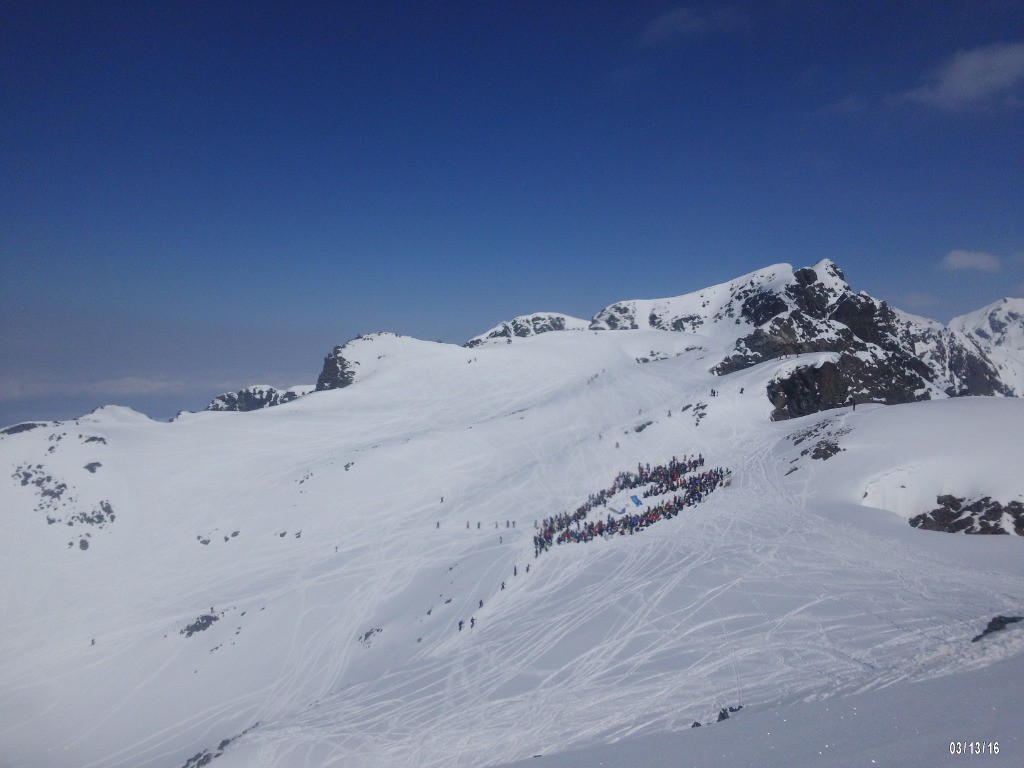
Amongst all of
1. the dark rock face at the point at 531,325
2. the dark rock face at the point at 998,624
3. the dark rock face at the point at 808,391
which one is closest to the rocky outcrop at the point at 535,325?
the dark rock face at the point at 531,325

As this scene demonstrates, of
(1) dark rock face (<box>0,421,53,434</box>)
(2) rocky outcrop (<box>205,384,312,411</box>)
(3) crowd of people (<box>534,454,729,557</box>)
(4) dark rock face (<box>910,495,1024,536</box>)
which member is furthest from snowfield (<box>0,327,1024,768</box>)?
(2) rocky outcrop (<box>205,384,312,411</box>)

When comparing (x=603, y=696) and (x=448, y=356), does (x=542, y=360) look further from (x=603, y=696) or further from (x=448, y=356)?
(x=603, y=696)

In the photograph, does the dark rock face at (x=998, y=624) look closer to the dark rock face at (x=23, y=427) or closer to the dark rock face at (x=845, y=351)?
the dark rock face at (x=845, y=351)

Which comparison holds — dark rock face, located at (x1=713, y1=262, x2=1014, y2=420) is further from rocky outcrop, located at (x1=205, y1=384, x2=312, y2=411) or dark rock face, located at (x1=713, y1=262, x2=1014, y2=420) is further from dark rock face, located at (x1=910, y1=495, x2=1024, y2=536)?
rocky outcrop, located at (x1=205, y1=384, x2=312, y2=411)

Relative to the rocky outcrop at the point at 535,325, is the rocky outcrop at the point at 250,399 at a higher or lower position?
lower

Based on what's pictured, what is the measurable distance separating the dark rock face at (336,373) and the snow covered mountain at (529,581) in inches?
741

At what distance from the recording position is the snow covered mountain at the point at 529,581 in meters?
9.73

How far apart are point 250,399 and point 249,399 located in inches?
9.7

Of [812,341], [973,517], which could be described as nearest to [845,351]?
[812,341]

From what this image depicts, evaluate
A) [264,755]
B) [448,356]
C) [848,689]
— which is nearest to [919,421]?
[848,689]

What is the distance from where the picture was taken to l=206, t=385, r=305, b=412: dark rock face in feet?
362

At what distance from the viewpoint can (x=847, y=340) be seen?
60.1 metres

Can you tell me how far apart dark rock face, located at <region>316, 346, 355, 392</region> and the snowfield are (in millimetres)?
22072
